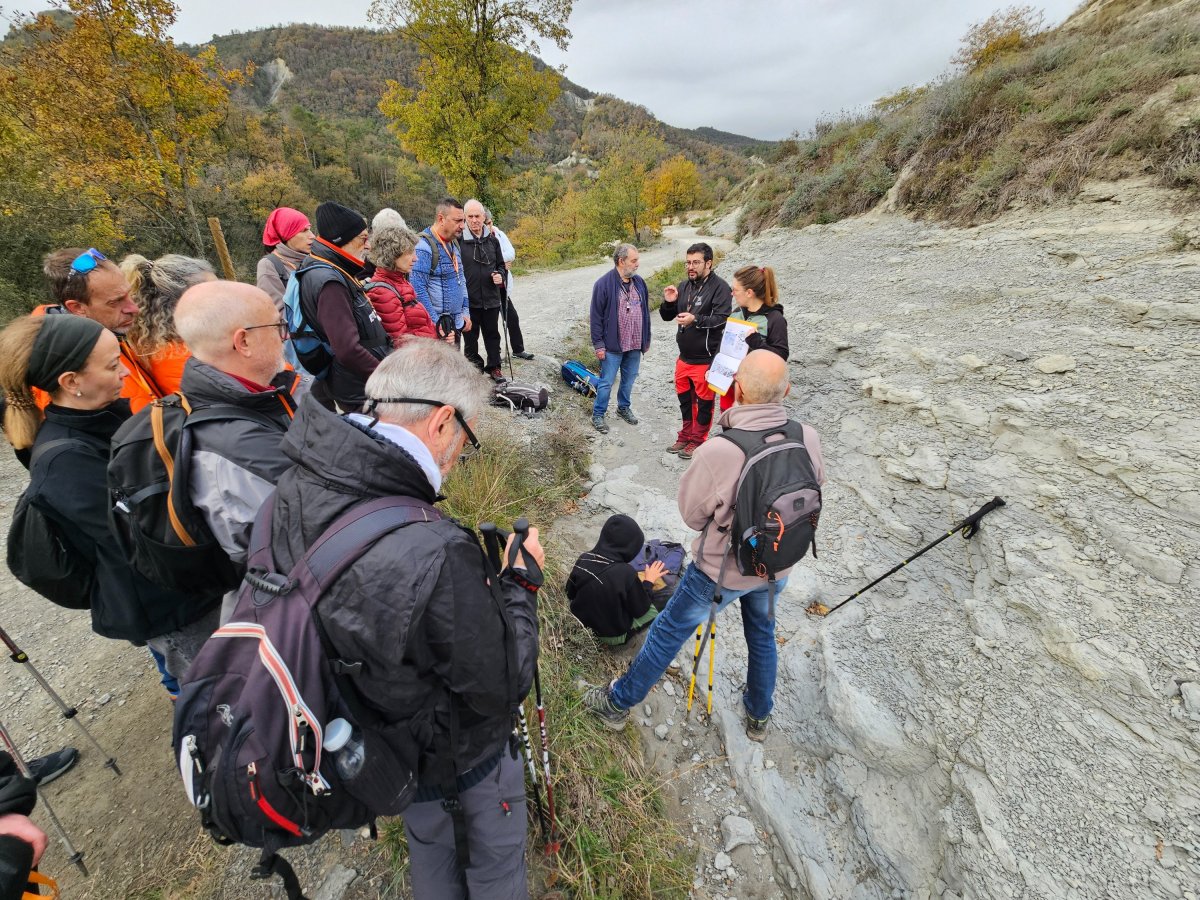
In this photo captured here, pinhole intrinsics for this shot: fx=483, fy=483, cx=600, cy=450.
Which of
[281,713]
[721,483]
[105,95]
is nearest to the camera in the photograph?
[281,713]

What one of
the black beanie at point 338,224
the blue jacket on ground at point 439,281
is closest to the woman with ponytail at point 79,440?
the black beanie at point 338,224

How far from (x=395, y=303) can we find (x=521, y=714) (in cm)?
317

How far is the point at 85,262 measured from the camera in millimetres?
2643

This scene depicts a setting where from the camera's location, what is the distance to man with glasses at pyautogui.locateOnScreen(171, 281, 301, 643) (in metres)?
1.66

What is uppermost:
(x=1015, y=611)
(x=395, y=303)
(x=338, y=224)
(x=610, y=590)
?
(x=338, y=224)

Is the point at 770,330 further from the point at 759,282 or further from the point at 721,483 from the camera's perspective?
the point at 721,483

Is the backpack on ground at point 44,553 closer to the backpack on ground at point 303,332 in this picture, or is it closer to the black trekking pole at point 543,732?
the backpack on ground at point 303,332

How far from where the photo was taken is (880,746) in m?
2.60

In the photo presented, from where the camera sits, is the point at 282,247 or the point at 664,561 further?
the point at 664,561

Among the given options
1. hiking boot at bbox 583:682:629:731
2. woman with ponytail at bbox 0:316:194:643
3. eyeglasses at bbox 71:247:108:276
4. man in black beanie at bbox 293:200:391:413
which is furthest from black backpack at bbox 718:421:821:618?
eyeglasses at bbox 71:247:108:276

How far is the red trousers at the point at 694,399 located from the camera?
5.36 meters

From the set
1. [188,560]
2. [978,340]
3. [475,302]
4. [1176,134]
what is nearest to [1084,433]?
[978,340]

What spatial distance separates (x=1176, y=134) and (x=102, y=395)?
25.2ft

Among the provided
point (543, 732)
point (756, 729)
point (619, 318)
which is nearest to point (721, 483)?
point (543, 732)
